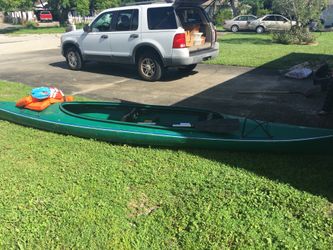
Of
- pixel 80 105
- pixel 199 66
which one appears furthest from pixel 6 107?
pixel 199 66

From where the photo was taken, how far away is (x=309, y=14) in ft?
60.0

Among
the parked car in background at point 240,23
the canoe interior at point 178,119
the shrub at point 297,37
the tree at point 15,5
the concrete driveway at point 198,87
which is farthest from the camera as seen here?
the tree at point 15,5

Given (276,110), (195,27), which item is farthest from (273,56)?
(276,110)

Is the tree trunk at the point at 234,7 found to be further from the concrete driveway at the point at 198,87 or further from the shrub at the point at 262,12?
the concrete driveway at the point at 198,87

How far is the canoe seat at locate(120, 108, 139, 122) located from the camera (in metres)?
6.09

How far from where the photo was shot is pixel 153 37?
10.0 m

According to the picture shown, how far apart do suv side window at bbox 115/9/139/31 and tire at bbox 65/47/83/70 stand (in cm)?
210

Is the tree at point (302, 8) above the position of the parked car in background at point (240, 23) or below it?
above

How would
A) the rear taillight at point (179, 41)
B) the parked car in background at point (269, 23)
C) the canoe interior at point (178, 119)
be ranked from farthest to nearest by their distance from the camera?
the parked car in background at point (269, 23) → the rear taillight at point (179, 41) → the canoe interior at point (178, 119)

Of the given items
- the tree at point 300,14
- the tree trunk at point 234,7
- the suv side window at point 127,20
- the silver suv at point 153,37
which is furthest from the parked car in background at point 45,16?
the suv side window at point 127,20

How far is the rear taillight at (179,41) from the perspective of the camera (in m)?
9.59

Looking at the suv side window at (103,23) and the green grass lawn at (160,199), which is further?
the suv side window at (103,23)

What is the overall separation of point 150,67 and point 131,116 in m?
4.50

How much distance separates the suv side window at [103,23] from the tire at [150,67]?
5.52 feet
